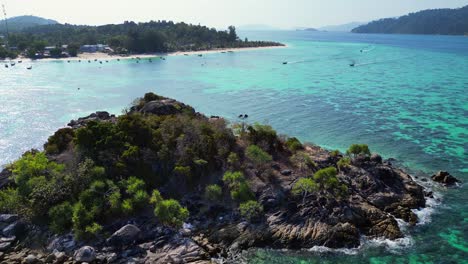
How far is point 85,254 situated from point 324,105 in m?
70.0

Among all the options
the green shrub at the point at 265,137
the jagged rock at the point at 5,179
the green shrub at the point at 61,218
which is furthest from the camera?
the green shrub at the point at 265,137

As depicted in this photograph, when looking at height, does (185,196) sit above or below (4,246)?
above

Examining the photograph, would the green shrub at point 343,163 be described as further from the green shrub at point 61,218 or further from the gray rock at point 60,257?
the gray rock at point 60,257

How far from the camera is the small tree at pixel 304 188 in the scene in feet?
135

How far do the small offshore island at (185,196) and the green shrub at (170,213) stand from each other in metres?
0.11

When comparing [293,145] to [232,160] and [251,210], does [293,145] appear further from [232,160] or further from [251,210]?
[251,210]

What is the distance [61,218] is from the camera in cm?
3803

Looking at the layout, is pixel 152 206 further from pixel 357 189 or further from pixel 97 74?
pixel 97 74

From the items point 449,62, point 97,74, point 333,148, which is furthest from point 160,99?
point 449,62

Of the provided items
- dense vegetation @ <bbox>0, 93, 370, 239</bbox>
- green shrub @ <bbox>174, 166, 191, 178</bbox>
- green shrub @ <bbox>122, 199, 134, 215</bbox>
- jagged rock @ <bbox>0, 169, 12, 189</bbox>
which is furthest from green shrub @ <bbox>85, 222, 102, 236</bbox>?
jagged rock @ <bbox>0, 169, 12, 189</bbox>

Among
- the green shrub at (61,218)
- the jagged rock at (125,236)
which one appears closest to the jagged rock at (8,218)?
the green shrub at (61,218)

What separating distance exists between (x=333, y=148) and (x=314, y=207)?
941 inches

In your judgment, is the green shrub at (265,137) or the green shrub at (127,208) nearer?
the green shrub at (127,208)

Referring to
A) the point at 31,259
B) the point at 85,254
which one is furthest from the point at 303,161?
the point at 31,259
